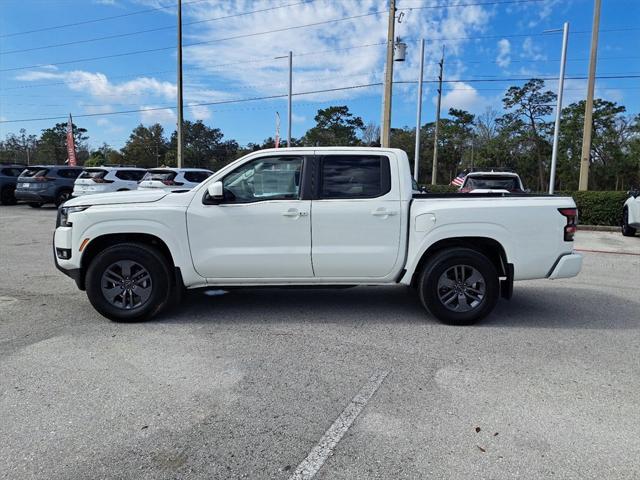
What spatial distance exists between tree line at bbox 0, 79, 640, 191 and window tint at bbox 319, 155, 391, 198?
35.6 meters

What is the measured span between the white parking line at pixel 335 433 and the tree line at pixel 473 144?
37565 mm

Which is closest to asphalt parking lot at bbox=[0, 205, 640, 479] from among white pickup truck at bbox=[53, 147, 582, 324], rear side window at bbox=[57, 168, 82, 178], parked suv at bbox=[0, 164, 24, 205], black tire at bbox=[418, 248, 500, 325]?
black tire at bbox=[418, 248, 500, 325]

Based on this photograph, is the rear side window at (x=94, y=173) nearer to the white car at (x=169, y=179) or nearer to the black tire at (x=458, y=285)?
the white car at (x=169, y=179)

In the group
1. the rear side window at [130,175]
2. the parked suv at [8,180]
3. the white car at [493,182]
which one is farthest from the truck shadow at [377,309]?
the parked suv at [8,180]

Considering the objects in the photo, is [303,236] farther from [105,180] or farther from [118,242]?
[105,180]

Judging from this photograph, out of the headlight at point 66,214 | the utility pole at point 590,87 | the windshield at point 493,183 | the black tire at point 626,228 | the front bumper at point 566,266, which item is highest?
the utility pole at point 590,87

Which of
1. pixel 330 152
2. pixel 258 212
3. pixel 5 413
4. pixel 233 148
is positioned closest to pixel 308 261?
pixel 258 212

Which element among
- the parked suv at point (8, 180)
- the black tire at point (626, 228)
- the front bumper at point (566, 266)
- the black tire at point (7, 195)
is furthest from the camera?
the black tire at point (7, 195)

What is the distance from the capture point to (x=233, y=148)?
8269 centimetres

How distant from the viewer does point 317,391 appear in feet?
11.7

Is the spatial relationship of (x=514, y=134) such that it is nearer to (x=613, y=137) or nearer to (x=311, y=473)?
(x=613, y=137)

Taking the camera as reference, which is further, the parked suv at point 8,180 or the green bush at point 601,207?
the parked suv at point 8,180

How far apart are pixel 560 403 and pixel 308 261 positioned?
8.65ft

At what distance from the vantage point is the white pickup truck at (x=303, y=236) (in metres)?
4.98
